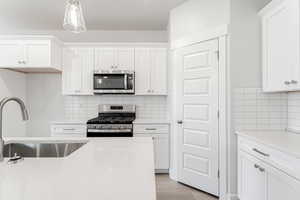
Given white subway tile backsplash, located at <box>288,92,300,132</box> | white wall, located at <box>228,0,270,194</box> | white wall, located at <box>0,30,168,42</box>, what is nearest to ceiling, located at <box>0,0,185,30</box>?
white wall, located at <box>0,30,168,42</box>

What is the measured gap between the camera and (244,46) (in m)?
2.73

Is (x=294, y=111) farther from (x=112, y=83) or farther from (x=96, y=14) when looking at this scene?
(x=96, y=14)

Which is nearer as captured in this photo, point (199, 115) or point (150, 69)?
point (199, 115)

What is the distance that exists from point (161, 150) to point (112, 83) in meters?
1.42

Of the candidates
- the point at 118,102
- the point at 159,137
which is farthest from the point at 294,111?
the point at 118,102

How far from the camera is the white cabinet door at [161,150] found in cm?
372

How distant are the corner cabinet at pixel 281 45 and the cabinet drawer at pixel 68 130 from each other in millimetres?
2805

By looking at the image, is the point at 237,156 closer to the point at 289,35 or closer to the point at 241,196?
the point at 241,196

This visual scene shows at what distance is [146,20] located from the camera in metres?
3.80

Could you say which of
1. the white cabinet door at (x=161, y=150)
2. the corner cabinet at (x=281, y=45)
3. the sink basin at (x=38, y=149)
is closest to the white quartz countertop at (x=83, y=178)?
the sink basin at (x=38, y=149)

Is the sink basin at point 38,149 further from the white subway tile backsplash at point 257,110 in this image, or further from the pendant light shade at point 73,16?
the white subway tile backsplash at point 257,110

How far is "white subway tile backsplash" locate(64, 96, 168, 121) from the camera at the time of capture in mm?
4254

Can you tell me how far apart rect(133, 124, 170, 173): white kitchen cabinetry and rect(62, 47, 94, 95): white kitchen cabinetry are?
1145 mm

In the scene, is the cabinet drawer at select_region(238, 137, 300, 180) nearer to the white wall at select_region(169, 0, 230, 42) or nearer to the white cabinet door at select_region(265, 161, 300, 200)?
the white cabinet door at select_region(265, 161, 300, 200)
